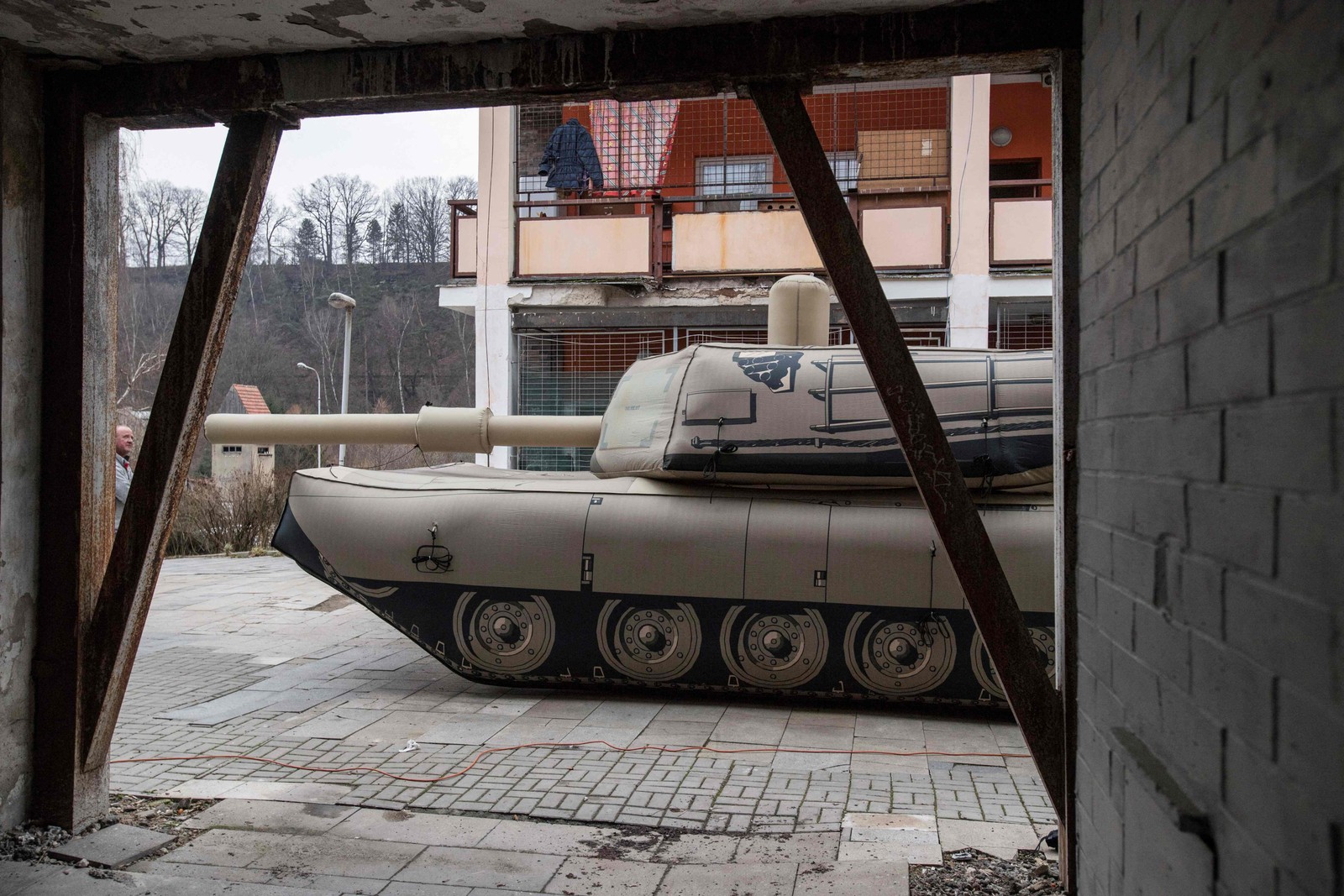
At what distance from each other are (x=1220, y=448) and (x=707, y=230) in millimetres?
11149

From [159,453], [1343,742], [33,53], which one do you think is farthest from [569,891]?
[33,53]

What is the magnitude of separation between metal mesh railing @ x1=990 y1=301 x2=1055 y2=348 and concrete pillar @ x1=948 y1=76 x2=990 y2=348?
667 millimetres

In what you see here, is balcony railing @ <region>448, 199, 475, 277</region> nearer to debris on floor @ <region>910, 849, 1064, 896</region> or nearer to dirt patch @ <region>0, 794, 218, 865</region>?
dirt patch @ <region>0, 794, 218, 865</region>

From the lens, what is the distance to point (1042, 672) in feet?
9.80

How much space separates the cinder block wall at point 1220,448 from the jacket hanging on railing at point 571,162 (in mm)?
10499

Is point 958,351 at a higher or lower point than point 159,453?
higher

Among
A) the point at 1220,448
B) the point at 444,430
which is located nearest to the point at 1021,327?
the point at 444,430

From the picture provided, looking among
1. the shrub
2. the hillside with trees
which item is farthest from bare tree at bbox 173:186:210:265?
the shrub

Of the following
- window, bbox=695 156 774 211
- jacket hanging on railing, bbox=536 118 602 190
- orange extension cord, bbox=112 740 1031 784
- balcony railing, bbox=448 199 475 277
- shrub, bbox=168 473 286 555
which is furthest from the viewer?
window, bbox=695 156 774 211

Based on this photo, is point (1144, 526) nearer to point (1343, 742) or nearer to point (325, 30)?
point (1343, 742)

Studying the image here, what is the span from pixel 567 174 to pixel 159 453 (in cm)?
955

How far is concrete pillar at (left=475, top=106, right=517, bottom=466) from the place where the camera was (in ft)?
43.1

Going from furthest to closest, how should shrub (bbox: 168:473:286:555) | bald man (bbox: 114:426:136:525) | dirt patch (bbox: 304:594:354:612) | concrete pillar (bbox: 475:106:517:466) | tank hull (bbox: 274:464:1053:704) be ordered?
shrub (bbox: 168:473:286:555)
concrete pillar (bbox: 475:106:517:466)
dirt patch (bbox: 304:594:354:612)
bald man (bbox: 114:426:136:525)
tank hull (bbox: 274:464:1053:704)

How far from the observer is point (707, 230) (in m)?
12.4
